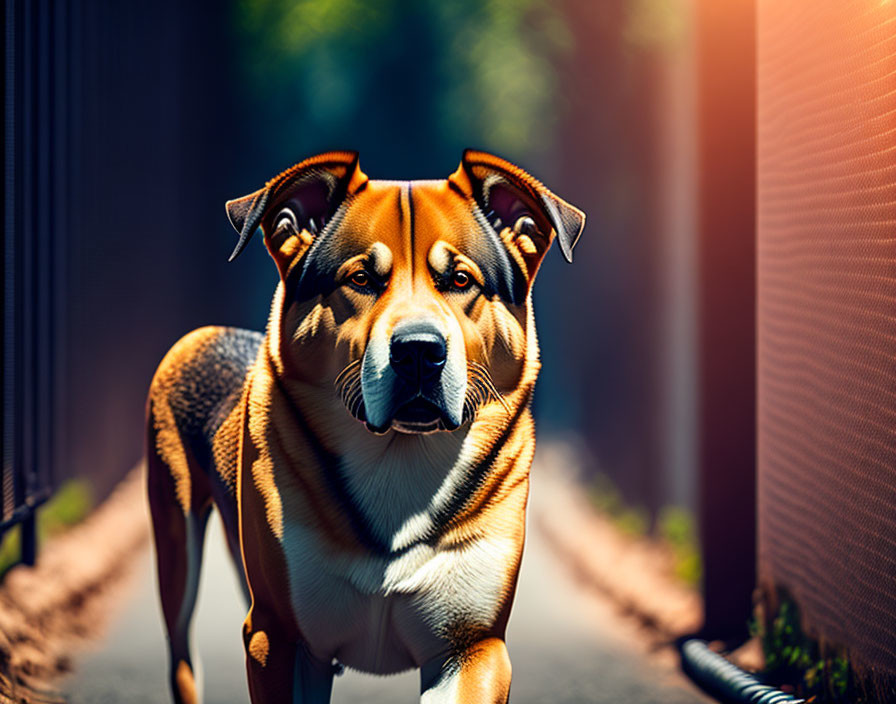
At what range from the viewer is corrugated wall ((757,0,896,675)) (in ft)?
12.8

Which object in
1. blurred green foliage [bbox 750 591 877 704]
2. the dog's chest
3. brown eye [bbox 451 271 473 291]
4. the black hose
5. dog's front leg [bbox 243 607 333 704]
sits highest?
brown eye [bbox 451 271 473 291]

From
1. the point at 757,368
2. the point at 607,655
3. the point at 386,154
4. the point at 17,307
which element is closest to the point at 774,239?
the point at 757,368

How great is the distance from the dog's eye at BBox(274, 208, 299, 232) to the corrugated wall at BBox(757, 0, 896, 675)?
1950mm

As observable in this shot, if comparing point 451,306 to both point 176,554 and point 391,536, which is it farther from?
point 176,554

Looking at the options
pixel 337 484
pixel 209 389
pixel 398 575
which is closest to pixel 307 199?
pixel 337 484

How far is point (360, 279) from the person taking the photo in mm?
3109

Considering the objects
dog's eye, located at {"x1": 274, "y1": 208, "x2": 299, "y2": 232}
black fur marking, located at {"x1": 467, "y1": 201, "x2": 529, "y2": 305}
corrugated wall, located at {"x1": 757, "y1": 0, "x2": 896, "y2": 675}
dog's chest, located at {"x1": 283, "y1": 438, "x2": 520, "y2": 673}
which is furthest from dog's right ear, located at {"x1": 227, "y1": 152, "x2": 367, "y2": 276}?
corrugated wall, located at {"x1": 757, "y1": 0, "x2": 896, "y2": 675}

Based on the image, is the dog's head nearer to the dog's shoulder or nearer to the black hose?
the dog's shoulder

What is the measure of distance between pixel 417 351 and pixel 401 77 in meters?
12.1

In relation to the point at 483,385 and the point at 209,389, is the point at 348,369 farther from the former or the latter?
the point at 209,389

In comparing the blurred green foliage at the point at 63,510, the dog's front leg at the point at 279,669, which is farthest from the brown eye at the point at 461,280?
the blurred green foliage at the point at 63,510

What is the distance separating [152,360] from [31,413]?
4.36 meters

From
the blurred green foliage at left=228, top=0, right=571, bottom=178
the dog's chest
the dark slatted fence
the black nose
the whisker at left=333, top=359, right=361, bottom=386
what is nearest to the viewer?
the black nose

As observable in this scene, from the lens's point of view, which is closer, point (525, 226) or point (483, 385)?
point (483, 385)
